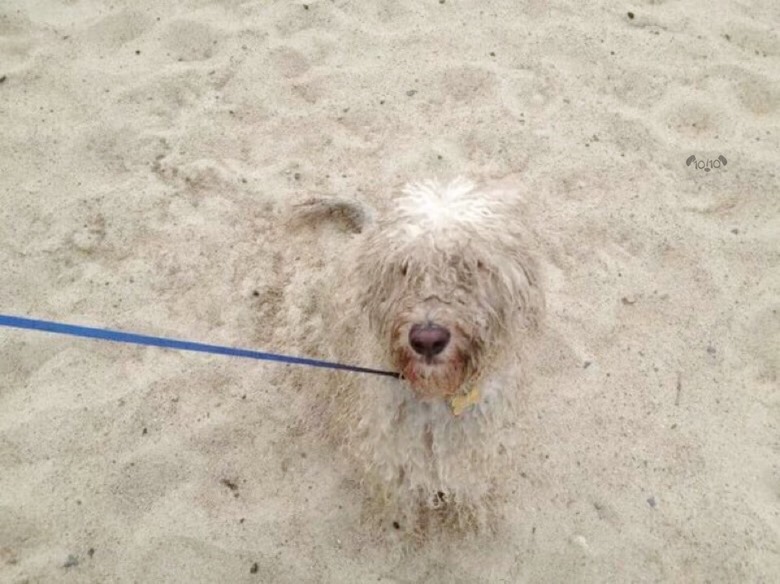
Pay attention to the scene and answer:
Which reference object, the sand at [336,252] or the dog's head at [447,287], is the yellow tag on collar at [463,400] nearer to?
the dog's head at [447,287]

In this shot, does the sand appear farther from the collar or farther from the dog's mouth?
the dog's mouth

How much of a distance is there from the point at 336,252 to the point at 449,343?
5.05ft

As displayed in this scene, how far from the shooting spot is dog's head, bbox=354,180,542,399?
193 centimetres

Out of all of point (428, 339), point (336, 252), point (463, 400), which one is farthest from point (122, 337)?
point (336, 252)

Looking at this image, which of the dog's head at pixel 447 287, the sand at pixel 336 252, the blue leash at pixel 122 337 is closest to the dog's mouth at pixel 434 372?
the dog's head at pixel 447 287

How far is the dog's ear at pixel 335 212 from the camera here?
2910 mm

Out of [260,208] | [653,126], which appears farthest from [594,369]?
[260,208]

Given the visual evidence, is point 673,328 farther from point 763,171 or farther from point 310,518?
point 310,518

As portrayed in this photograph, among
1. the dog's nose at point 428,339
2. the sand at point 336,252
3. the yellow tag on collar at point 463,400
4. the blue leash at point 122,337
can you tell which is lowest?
the sand at point 336,252

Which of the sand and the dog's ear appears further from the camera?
the dog's ear

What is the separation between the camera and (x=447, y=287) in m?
1.97

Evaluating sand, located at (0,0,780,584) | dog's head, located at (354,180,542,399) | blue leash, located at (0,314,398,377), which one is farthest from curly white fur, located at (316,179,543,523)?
sand, located at (0,0,780,584)

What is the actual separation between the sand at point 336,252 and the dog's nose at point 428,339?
1076 mm

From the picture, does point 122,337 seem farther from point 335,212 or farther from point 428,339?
point 335,212
